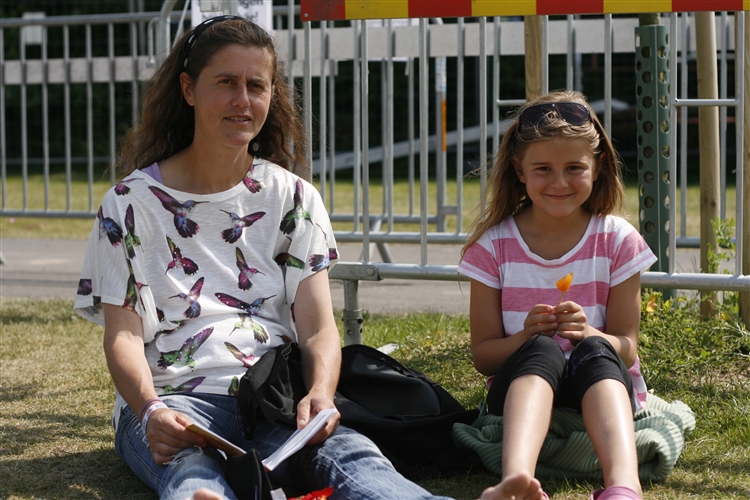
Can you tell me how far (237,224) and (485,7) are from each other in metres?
1.18

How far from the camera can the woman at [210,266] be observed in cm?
257

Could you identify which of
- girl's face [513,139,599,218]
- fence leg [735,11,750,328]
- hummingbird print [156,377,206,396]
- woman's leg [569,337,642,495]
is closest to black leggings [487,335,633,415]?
woman's leg [569,337,642,495]

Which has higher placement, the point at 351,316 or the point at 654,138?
the point at 654,138

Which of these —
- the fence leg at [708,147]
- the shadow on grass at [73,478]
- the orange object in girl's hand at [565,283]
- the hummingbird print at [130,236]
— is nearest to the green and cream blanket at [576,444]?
the orange object in girl's hand at [565,283]

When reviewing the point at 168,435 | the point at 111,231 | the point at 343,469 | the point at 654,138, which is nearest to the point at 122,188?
the point at 111,231

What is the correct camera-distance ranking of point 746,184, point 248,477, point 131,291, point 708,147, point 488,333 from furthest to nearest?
1. point 708,147
2. point 746,184
3. point 488,333
4. point 131,291
5. point 248,477

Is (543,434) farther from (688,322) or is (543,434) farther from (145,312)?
(688,322)

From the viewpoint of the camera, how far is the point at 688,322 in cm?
392

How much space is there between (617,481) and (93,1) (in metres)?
20.5

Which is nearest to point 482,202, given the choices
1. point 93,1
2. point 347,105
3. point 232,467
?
point 232,467

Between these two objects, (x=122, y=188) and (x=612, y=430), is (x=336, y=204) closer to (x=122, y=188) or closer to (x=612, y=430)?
(x=122, y=188)

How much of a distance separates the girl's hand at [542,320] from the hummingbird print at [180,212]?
3.10 ft

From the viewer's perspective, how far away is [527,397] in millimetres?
2451

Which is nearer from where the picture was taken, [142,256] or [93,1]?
[142,256]
